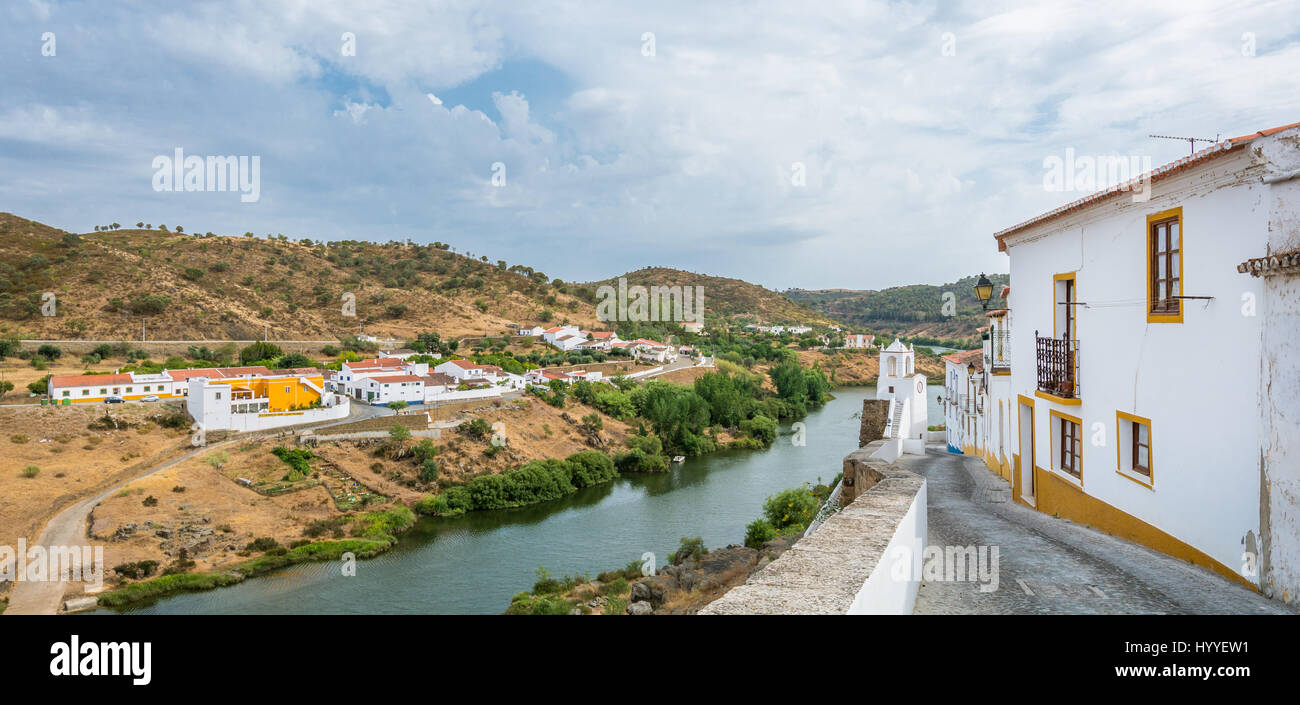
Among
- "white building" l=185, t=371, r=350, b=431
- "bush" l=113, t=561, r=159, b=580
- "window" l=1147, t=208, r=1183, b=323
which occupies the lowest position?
"bush" l=113, t=561, r=159, b=580

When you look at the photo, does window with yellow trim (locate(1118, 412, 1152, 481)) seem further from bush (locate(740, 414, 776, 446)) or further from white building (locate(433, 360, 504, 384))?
white building (locate(433, 360, 504, 384))

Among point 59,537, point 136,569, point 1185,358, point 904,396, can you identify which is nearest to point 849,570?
point 1185,358

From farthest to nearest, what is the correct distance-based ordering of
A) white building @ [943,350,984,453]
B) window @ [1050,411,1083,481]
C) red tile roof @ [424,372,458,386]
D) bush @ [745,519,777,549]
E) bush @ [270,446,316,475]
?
red tile roof @ [424,372,458,386]
bush @ [270,446,316,475]
bush @ [745,519,777,549]
white building @ [943,350,984,453]
window @ [1050,411,1083,481]

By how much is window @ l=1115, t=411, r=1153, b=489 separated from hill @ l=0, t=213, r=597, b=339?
43.6 metres

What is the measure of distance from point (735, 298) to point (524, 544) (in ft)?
258

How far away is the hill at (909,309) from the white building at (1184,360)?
51.7 metres

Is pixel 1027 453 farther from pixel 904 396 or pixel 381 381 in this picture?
pixel 381 381

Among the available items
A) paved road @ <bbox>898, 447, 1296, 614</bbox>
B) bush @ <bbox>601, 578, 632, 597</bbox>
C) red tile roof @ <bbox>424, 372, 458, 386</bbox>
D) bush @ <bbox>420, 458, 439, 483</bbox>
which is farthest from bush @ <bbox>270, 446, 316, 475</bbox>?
paved road @ <bbox>898, 447, 1296, 614</bbox>

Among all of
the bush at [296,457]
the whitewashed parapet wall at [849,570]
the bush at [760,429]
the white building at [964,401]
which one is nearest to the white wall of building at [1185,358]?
the whitewashed parapet wall at [849,570]

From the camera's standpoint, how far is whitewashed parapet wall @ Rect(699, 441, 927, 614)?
2.92 metres

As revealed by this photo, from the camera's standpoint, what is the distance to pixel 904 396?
18.6 m

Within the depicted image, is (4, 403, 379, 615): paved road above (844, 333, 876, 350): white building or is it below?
below
